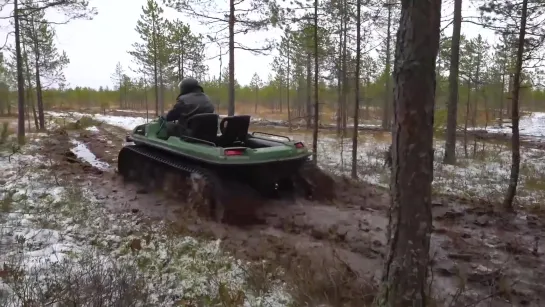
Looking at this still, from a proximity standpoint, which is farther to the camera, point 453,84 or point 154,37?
point 154,37

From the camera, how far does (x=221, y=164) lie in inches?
253

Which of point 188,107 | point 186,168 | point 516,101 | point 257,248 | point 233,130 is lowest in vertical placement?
point 257,248

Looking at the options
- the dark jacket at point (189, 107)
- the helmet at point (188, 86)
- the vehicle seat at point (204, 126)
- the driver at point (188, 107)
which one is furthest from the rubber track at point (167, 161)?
the helmet at point (188, 86)

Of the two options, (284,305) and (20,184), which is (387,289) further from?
(20,184)

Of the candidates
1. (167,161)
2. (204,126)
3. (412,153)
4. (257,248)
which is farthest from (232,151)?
(412,153)

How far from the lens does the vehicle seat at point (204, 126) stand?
7414 millimetres

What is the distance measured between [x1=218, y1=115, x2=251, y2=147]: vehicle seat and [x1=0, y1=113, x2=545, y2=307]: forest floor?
1.49 meters

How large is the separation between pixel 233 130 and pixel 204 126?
53 centimetres

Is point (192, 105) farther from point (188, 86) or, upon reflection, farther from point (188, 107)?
point (188, 86)

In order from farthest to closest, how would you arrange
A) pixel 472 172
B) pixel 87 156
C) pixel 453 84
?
pixel 87 156, pixel 453 84, pixel 472 172

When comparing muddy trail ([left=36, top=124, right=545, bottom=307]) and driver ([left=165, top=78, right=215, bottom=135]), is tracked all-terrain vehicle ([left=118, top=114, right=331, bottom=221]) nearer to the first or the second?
driver ([left=165, top=78, right=215, bottom=135])

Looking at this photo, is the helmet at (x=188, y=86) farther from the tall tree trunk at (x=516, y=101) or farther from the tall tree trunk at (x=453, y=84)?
the tall tree trunk at (x=453, y=84)

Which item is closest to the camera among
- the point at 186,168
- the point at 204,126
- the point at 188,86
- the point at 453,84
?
the point at 186,168

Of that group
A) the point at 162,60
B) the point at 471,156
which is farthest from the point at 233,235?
the point at 162,60
